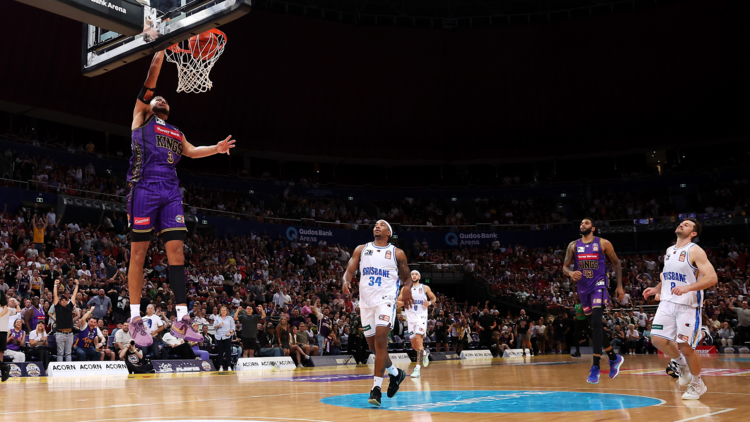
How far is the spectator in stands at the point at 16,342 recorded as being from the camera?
52.0 ft

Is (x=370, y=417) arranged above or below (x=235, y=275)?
below

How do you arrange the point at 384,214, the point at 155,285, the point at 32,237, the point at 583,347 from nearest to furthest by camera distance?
the point at 155,285
the point at 32,237
the point at 583,347
the point at 384,214

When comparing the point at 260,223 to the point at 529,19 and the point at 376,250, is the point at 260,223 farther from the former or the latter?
the point at 376,250

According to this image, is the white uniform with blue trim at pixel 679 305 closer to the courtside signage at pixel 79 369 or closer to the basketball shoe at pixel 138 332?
the basketball shoe at pixel 138 332

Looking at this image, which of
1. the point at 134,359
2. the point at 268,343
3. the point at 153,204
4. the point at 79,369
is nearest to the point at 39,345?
the point at 79,369

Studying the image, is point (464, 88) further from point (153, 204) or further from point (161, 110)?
point (153, 204)

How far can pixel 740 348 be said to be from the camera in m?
24.3

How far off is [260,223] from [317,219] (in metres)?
4.08

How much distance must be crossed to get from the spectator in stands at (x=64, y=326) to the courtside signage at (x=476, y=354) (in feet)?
46.3

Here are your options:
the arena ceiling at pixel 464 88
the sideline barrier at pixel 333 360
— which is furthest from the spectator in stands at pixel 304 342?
the arena ceiling at pixel 464 88

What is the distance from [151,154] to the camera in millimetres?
6238

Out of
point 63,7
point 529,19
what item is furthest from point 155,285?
point 529,19

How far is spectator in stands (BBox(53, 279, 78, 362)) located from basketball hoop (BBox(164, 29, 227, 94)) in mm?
7833

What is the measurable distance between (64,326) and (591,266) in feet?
39.8
